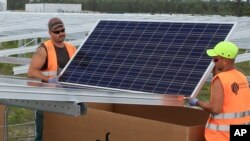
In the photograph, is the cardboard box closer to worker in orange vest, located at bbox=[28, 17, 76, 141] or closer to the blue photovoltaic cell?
the blue photovoltaic cell

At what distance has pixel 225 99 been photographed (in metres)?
4.11

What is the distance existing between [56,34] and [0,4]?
67282 mm

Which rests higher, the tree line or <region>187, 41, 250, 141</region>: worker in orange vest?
the tree line

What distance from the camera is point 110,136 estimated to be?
450 cm

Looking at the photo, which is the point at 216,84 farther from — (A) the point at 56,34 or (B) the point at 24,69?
(B) the point at 24,69

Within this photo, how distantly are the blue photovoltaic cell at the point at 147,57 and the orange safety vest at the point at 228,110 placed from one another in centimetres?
46

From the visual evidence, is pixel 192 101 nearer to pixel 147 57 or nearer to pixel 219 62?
pixel 219 62

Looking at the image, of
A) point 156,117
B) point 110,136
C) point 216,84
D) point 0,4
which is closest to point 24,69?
point 156,117

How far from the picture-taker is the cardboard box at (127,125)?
13.3 ft

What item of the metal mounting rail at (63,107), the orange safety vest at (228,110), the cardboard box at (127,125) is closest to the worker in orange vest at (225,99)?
the orange safety vest at (228,110)

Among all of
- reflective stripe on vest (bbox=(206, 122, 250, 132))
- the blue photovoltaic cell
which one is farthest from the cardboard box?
the blue photovoltaic cell

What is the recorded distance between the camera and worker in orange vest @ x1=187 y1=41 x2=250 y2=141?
4066mm

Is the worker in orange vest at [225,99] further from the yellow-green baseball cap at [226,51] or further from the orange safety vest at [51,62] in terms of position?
the orange safety vest at [51,62]

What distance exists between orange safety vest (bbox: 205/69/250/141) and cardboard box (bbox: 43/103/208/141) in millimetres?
112
